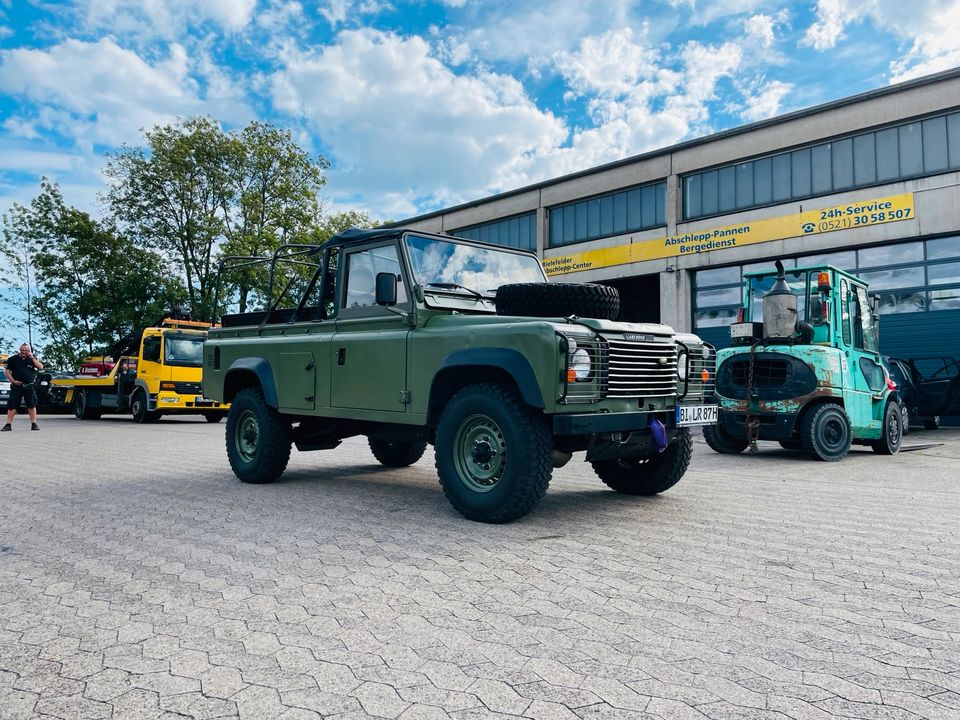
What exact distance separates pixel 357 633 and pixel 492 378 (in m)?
2.50

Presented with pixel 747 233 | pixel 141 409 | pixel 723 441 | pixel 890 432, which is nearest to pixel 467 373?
pixel 723 441

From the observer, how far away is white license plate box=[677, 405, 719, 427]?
5404 millimetres

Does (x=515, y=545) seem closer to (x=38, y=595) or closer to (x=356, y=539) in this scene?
(x=356, y=539)

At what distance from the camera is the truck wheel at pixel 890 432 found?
1096cm

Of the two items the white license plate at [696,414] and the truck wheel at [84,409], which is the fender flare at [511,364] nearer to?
the white license plate at [696,414]

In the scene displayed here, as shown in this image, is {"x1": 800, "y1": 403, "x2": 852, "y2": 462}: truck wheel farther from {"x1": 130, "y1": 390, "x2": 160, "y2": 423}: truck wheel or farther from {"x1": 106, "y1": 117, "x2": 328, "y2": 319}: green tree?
{"x1": 106, "y1": 117, "x2": 328, "y2": 319}: green tree

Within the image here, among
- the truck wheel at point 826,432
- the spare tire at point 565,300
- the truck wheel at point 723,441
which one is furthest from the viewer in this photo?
the truck wheel at point 723,441

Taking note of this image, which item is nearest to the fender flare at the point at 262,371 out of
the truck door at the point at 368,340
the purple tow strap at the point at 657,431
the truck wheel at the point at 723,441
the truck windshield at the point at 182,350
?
the truck door at the point at 368,340

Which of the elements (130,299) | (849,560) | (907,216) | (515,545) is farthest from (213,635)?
(130,299)

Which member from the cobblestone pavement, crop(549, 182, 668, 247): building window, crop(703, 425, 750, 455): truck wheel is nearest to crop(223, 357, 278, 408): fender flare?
the cobblestone pavement

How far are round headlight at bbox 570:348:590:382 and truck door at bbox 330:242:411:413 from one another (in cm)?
155

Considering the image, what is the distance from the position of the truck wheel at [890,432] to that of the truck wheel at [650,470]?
6.30m

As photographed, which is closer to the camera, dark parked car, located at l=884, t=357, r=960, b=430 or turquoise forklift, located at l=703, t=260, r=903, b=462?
turquoise forklift, located at l=703, t=260, r=903, b=462

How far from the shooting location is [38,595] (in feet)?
11.5
